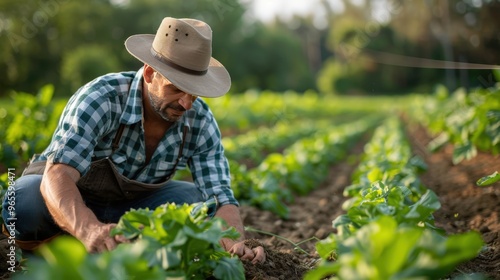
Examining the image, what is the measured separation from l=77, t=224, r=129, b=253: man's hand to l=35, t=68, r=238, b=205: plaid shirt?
1.63 feet

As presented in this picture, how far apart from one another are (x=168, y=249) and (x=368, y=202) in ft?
3.30

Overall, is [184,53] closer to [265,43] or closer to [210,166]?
[210,166]

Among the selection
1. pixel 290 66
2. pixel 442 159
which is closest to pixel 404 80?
pixel 290 66

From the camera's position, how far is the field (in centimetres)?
161

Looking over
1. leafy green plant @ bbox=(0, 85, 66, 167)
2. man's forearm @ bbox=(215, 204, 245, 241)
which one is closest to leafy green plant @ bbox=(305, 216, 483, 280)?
man's forearm @ bbox=(215, 204, 245, 241)

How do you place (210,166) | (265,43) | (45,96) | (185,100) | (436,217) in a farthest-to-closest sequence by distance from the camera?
(265,43)
(45,96)
(436,217)
(210,166)
(185,100)

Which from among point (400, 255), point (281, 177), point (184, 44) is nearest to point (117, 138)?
point (184, 44)

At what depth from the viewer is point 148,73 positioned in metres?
2.99

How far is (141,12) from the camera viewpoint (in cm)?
3878

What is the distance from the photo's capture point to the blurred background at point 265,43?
78.8 ft

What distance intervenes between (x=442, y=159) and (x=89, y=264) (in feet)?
23.4

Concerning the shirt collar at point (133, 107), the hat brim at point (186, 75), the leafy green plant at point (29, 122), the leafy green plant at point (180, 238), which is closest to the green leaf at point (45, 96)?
the leafy green plant at point (29, 122)

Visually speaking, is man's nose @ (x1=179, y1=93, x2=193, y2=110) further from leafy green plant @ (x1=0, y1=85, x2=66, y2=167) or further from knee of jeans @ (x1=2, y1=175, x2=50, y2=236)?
leafy green plant @ (x1=0, y1=85, x2=66, y2=167)

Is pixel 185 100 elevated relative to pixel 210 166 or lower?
elevated
